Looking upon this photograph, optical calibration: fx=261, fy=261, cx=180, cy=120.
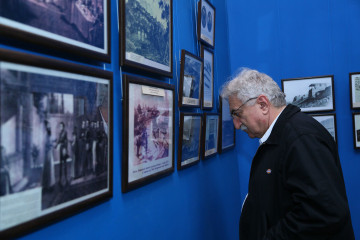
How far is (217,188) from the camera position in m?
2.51

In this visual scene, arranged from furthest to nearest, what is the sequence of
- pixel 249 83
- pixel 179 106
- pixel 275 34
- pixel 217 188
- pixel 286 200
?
pixel 275 34, pixel 217 188, pixel 179 106, pixel 249 83, pixel 286 200

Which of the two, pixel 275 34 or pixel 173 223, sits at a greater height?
pixel 275 34

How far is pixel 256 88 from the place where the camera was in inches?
61.9

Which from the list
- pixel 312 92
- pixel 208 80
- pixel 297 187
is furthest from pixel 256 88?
pixel 312 92

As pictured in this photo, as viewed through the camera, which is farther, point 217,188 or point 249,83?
point 217,188

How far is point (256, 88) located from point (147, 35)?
2.33ft

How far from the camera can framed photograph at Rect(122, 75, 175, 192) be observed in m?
1.20

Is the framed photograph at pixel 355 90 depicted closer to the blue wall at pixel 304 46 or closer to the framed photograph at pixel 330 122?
the blue wall at pixel 304 46

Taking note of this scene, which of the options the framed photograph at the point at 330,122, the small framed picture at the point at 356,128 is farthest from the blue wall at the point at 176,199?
the small framed picture at the point at 356,128

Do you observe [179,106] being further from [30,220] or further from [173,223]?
[30,220]

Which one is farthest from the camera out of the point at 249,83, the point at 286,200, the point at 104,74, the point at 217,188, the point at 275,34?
the point at 275,34

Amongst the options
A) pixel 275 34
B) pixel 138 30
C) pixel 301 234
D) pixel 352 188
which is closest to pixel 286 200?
pixel 301 234

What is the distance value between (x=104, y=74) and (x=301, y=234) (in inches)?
45.5

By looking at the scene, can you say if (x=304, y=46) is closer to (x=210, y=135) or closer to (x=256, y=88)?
(x=210, y=135)
